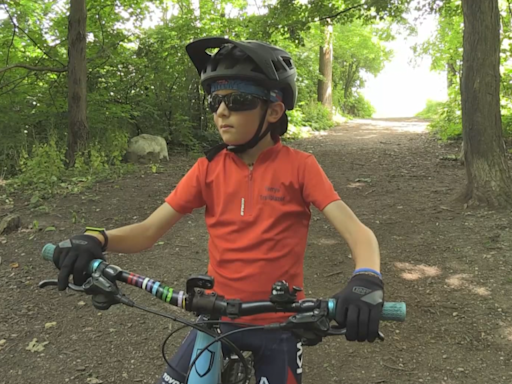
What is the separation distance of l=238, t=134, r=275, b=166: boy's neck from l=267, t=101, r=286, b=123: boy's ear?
0.31ft

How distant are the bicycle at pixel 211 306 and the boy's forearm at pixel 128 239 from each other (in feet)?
1.04

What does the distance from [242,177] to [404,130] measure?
56.3ft

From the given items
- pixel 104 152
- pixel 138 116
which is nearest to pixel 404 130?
pixel 138 116

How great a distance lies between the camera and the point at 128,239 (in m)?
2.16

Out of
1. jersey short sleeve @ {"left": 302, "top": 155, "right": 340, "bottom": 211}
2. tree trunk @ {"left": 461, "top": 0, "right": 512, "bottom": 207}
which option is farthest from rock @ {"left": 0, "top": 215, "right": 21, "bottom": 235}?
tree trunk @ {"left": 461, "top": 0, "right": 512, "bottom": 207}

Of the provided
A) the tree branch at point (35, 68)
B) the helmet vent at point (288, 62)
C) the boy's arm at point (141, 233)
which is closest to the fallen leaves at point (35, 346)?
the boy's arm at point (141, 233)

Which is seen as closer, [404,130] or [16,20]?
[16,20]

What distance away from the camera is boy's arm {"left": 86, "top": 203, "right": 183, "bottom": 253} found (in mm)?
2102

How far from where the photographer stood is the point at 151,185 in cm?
874

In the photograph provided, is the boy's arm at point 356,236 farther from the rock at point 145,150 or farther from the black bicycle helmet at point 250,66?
the rock at point 145,150

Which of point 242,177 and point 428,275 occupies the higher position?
point 242,177

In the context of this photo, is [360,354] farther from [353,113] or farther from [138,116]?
[353,113]

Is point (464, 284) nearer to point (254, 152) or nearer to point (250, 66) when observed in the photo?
point (254, 152)

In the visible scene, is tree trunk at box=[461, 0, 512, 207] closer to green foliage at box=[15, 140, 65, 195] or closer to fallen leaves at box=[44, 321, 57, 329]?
fallen leaves at box=[44, 321, 57, 329]
